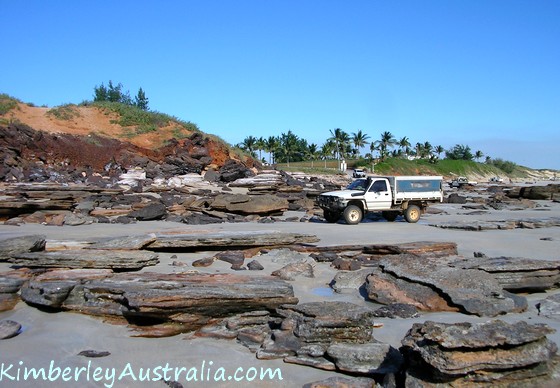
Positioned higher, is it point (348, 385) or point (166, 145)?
point (166, 145)

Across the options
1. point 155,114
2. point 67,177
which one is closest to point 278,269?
point 67,177

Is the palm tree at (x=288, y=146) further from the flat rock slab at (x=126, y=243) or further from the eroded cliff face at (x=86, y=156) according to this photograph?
the flat rock slab at (x=126, y=243)

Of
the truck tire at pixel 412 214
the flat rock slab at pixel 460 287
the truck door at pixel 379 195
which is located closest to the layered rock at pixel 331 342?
the flat rock slab at pixel 460 287

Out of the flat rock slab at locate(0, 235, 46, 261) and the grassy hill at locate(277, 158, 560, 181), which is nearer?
the flat rock slab at locate(0, 235, 46, 261)

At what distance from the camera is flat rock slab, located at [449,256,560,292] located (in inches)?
338

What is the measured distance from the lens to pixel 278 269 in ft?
32.3

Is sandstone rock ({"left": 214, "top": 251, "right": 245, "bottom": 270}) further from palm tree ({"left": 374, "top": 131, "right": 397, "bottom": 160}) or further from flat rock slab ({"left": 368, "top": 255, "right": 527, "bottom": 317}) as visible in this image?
palm tree ({"left": 374, "top": 131, "right": 397, "bottom": 160})

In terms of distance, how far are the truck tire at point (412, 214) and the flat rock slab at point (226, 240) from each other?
28.5 feet

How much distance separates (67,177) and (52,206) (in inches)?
496

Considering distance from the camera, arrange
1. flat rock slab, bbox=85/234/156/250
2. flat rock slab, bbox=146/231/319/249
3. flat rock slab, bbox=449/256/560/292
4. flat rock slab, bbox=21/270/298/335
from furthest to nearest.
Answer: flat rock slab, bbox=146/231/319/249, flat rock slab, bbox=85/234/156/250, flat rock slab, bbox=449/256/560/292, flat rock slab, bbox=21/270/298/335

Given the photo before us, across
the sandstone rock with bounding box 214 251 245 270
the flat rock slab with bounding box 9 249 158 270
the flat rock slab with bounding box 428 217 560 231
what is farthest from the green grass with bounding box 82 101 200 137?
the flat rock slab with bounding box 9 249 158 270

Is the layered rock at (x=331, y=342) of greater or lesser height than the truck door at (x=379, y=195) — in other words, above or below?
below

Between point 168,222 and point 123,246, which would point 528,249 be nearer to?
point 123,246

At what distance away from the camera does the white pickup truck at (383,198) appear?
1894 centimetres
